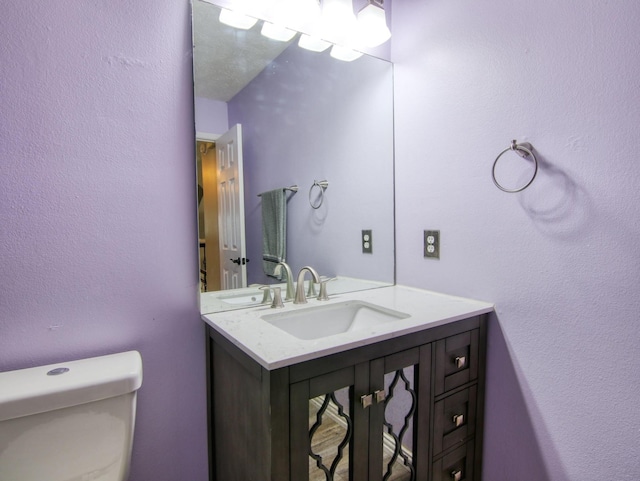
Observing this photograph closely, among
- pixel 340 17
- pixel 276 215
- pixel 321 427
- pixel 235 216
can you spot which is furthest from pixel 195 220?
pixel 340 17

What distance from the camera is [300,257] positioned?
140 cm

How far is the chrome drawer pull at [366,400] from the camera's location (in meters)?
0.88

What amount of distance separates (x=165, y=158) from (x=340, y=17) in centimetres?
87

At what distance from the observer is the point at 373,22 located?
1.32 m

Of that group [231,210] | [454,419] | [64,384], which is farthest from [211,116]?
[454,419]

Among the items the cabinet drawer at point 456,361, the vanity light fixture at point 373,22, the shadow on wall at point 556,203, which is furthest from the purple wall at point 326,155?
the shadow on wall at point 556,203

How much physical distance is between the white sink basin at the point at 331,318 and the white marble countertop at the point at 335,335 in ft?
0.08

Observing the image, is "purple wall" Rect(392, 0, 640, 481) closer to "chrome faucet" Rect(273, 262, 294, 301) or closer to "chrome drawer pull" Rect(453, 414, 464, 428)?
"chrome drawer pull" Rect(453, 414, 464, 428)

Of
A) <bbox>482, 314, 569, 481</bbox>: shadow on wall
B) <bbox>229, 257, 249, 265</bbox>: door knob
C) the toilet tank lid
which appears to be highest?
<bbox>229, 257, 249, 265</bbox>: door knob

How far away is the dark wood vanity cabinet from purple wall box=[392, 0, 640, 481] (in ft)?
0.45

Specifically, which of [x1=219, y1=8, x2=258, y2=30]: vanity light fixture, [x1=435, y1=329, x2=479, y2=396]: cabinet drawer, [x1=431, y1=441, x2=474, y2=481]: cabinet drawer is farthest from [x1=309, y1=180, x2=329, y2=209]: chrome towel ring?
[x1=431, y1=441, x2=474, y2=481]: cabinet drawer

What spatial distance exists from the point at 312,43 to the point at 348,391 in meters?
1.28

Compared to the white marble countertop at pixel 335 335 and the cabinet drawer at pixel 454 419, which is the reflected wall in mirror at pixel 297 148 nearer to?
the white marble countertop at pixel 335 335

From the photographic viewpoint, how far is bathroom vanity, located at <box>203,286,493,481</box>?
0.79 metres
